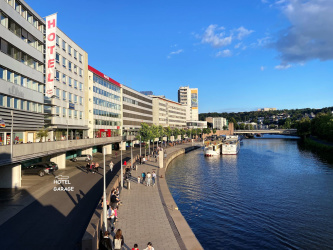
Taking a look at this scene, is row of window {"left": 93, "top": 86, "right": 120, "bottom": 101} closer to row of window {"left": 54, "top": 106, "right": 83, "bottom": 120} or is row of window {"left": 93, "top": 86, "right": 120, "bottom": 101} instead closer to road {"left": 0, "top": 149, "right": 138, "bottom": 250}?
row of window {"left": 54, "top": 106, "right": 83, "bottom": 120}

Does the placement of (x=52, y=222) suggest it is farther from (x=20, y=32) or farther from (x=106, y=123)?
(x=106, y=123)

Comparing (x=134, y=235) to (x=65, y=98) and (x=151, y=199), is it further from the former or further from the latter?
(x=65, y=98)

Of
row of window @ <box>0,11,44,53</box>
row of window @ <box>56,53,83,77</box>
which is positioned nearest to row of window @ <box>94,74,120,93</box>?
row of window @ <box>56,53,83,77</box>

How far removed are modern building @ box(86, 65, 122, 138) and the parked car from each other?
96.5ft

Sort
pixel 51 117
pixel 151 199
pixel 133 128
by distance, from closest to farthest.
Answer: pixel 151 199 → pixel 51 117 → pixel 133 128

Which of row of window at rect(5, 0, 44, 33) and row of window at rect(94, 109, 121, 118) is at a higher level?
row of window at rect(5, 0, 44, 33)

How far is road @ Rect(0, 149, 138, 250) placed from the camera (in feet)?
52.4

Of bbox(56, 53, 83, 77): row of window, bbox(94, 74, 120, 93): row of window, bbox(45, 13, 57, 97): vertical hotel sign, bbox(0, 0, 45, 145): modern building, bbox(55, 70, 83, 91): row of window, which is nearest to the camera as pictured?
bbox(0, 0, 45, 145): modern building

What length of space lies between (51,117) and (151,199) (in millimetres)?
31248

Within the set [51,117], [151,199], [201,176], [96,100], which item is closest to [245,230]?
[151,199]

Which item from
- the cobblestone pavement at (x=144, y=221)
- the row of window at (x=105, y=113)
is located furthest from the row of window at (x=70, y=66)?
the cobblestone pavement at (x=144, y=221)

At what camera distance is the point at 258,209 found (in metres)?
28.5

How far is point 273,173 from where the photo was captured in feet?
170

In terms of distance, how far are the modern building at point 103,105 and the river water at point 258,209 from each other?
31847mm
